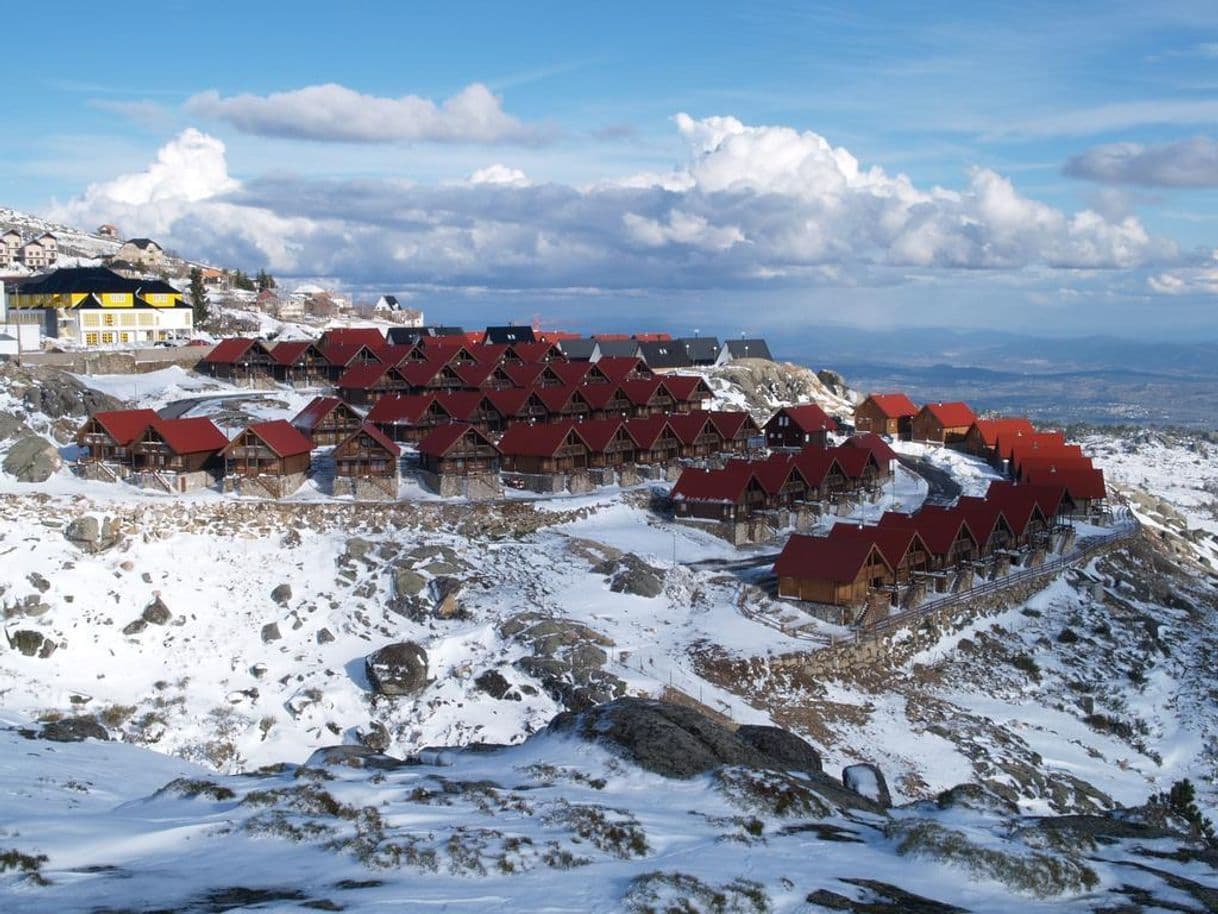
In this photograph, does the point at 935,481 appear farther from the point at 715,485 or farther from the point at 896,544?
the point at 896,544

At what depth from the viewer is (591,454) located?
218 feet

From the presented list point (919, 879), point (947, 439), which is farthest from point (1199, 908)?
point (947, 439)

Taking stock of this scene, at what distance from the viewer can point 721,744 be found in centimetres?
2725

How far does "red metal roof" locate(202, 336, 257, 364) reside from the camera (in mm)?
79688

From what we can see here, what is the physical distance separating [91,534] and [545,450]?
25161 millimetres

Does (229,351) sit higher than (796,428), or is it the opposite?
(229,351)

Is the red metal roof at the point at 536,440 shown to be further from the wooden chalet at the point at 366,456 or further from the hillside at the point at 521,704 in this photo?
the wooden chalet at the point at 366,456

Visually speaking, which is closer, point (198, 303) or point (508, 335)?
point (198, 303)

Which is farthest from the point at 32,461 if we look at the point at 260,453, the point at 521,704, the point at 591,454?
the point at 521,704

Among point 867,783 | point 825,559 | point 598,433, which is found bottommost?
point 867,783

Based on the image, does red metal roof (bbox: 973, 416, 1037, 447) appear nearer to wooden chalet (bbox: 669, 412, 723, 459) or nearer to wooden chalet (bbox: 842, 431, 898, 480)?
wooden chalet (bbox: 842, 431, 898, 480)

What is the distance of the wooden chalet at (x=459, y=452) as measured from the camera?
198 ft

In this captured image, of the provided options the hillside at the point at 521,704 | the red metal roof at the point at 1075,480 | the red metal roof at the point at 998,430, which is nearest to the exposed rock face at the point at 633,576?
the hillside at the point at 521,704

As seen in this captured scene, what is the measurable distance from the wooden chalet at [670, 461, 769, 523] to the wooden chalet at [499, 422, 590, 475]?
6664 millimetres
